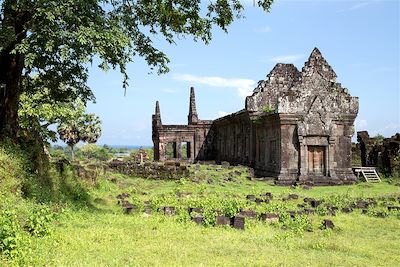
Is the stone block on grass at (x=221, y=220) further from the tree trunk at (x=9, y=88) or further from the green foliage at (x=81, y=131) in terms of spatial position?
the green foliage at (x=81, y=131)

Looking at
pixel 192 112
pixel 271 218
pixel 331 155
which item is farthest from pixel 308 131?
pixel 192 112

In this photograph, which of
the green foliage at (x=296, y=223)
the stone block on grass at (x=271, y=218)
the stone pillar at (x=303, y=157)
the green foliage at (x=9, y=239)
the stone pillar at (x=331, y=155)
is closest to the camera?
the green foliage at (x=9, y=239)

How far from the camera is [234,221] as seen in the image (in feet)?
36.2

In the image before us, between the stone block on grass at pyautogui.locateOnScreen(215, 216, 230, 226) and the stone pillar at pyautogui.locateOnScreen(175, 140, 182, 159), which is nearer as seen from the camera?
the stone block on grass at pyautogui.locateOnScreen(215, 216, 230, 226)

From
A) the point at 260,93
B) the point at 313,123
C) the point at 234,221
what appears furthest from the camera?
the point at 260,93

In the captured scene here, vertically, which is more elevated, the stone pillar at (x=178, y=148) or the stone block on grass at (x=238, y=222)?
the stone pillar at (x=178, y=148)

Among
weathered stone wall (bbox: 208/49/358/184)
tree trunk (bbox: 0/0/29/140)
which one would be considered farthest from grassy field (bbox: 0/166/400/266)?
weathered stone wall (bbox: 208/49/358/184)

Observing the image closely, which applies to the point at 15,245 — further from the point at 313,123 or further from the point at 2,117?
the point at 313,123

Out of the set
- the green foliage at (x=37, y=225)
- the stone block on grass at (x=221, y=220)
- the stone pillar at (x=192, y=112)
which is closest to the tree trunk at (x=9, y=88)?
the green foliage at (x=37, y=225)

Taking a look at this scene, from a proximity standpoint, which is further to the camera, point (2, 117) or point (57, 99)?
point (57, 99)

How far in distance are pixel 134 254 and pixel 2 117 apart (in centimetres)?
715

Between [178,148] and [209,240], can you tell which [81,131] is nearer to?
[178,148]

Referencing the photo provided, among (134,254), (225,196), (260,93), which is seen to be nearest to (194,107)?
(260,93)

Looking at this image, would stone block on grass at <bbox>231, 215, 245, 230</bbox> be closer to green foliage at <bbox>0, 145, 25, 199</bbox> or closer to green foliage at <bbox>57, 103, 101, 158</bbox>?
green foliage at <bbox>0, 145, 25, 199</bbox>
